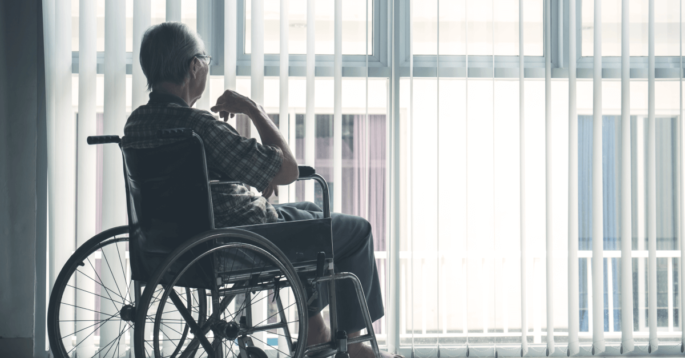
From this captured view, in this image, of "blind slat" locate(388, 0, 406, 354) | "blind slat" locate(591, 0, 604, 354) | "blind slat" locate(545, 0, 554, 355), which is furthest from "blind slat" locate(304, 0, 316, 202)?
"blind slat" locate(591, 0, 604, 354)

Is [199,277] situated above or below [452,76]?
below

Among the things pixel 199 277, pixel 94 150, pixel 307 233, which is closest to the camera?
pixel 199 277

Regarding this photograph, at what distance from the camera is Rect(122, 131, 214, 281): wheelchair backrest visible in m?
1.21

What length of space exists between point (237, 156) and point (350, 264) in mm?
508

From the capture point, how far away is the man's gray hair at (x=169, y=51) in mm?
1390

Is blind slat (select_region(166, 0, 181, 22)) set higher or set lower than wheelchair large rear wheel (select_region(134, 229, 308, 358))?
higher

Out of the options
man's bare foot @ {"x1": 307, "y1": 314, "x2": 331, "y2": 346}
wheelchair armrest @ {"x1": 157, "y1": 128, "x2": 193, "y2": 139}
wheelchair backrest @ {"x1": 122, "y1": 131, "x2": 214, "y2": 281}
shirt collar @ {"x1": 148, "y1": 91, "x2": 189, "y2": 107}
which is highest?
shirt collar @ {"x1": 148, "y1": 91, "x2": 189, "y2": 107}

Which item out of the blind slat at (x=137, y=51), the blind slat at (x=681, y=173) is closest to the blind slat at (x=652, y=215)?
the blind slat at (x=681, y=173)

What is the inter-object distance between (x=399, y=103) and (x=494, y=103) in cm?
35

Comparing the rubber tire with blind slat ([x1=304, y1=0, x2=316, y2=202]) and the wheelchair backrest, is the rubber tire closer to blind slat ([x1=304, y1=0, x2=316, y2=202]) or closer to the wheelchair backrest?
the wheelchair backrest

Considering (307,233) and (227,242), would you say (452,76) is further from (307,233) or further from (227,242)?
(227,242)

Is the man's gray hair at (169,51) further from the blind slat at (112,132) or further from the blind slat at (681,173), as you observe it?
the blind slat at (681,173)

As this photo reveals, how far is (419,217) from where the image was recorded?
2045mm

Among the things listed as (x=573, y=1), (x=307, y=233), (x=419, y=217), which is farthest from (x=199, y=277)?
(x=573, y=1)
